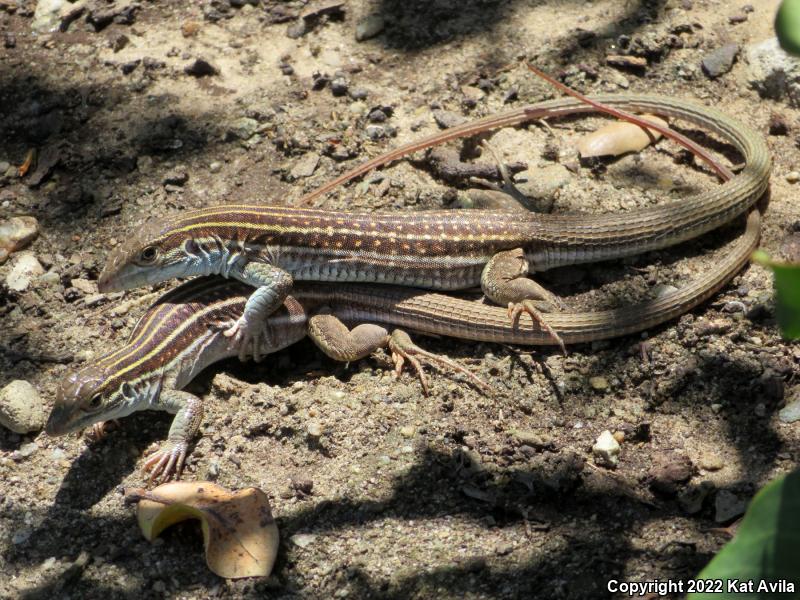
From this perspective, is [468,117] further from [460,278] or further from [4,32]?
[4,32]

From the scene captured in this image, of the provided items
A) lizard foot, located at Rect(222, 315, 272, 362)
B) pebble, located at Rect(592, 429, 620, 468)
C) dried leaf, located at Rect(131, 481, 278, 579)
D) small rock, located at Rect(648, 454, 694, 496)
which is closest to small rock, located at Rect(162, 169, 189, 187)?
lizard foot, located at Rect(222, 315, 272, 362)

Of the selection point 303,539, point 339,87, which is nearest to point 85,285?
point 339,87

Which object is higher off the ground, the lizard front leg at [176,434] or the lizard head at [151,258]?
the lizard head at [151,258]

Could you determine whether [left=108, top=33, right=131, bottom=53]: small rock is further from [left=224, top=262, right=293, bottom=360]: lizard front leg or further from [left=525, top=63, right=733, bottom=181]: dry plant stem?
[left=525, top=63, right=733, bottom=181]: dry plant stem

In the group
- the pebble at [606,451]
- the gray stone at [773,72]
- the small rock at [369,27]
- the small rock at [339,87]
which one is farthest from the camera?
the small rock at [369,27]

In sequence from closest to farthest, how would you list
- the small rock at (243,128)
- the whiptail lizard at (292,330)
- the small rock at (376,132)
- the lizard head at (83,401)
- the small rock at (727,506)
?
the small rock at (727,506) < the lizard head at (83,401) < the whiptail lizard at (292,330) < the small rock at (376,132) < the small rock at (243,128)

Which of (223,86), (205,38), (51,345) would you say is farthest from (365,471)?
(205,38)

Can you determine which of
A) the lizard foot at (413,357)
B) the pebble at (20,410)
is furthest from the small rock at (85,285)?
the lizard foot at (413,357)

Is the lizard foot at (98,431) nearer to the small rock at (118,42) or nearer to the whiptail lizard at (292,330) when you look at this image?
the whiptail lizard at (292,330)
